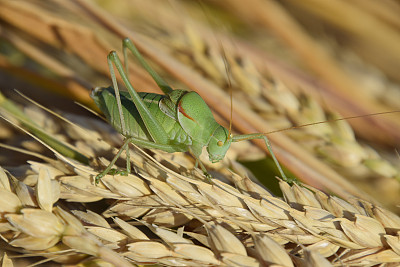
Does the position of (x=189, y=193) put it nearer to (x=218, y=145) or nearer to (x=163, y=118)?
(x=218, y=145)

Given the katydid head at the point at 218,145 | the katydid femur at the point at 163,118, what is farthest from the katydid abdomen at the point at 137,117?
the katydid head at the point at 218,145

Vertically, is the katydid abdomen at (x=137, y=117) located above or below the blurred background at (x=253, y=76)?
below

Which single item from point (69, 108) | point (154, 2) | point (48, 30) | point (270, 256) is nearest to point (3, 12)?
point (48, 30)

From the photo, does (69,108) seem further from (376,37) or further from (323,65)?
(376,37)

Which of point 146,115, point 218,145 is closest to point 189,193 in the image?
point 218,145

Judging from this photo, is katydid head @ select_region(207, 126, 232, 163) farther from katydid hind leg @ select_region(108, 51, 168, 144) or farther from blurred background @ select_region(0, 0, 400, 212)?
katydid hind leg @ select_region(108, 51, 168, 144)

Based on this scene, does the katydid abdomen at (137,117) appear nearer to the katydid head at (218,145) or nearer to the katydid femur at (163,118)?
the katydid femur at (163,118)

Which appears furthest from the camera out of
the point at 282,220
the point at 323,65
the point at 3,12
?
the point at 323,65

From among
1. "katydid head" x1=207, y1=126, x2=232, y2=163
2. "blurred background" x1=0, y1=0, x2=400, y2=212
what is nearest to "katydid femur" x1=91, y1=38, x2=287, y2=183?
"katydid head" x1=207, y1=126, x2=232, y2=163
